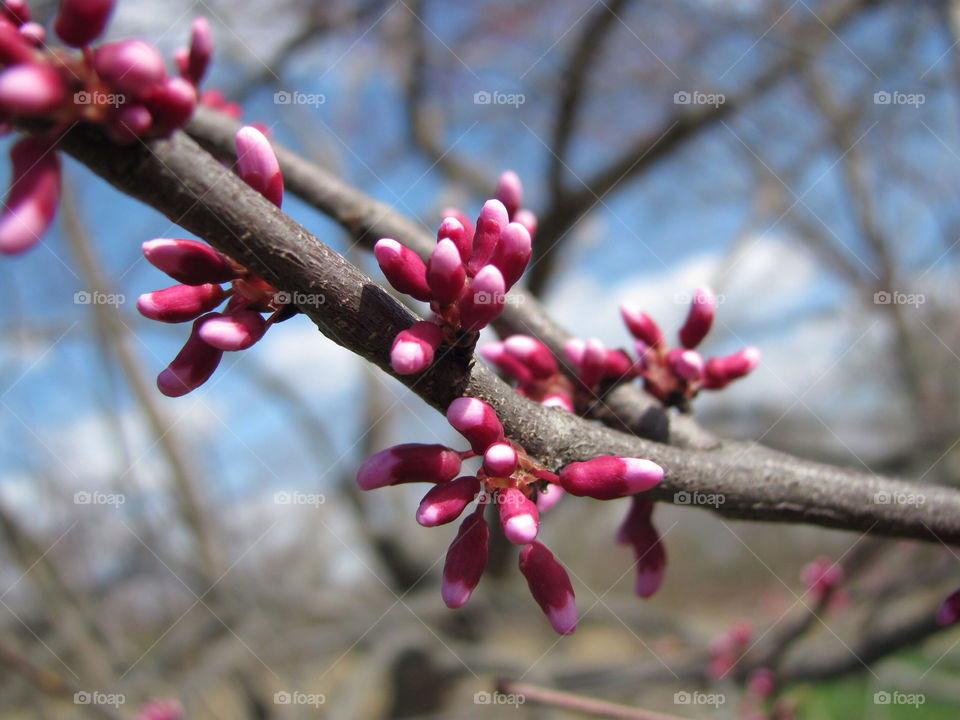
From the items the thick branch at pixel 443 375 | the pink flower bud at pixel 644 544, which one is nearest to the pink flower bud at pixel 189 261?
the thick branch at pixel 443 375

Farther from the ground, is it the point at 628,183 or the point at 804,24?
the point at 804,24

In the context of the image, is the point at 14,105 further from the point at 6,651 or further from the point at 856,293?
the point at 856,293

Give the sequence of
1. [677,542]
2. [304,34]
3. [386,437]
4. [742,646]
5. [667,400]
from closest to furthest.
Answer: [667,400] < [742,646] < [304,34] < [386,437] < [677,542]

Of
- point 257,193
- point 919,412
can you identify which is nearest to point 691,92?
point 919,412

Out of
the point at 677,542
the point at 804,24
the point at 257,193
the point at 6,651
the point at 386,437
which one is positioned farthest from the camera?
the point at 677,542

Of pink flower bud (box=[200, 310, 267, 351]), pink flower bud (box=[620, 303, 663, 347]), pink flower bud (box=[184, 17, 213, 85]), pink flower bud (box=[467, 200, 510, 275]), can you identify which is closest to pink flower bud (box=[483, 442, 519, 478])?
pink flower bud (box=[467, 200, 510, 275])

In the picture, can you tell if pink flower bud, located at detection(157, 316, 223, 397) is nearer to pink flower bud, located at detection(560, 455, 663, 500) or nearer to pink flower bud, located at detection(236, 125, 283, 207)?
pink flower bud, located at detection(236, 125, 283, 207)

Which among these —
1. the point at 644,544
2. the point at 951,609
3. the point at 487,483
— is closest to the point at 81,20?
the point at 487,483
